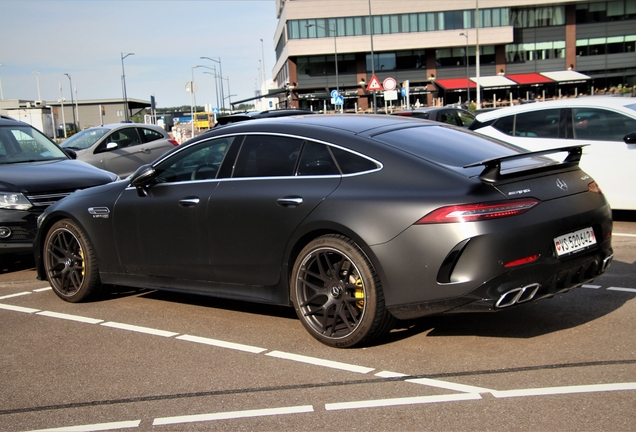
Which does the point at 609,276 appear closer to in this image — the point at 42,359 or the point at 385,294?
the point at 385,294

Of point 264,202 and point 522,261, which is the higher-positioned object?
point 264,202

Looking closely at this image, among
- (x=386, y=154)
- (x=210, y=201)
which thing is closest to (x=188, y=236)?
(x=210, y=201)

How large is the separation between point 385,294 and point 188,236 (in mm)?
1901

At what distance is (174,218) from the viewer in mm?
5977

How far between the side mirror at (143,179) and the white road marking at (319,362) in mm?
2044

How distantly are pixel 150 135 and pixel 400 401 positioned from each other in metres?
15.0

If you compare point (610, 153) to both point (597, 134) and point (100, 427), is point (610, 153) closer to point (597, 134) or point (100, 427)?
point (597, 134)

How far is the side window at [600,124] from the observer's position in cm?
987

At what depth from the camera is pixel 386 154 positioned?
4.99m

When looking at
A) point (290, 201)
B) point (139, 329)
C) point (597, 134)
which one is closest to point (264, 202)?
point (290, 201)

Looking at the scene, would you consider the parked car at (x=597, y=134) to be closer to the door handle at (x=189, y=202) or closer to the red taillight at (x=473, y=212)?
the red taillight at (x=473, y=212)

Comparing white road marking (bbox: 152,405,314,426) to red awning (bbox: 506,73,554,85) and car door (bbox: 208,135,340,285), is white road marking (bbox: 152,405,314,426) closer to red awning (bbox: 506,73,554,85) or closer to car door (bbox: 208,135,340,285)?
car door (bbox: 208,135,340,285)

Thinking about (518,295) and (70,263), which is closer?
(518,295)

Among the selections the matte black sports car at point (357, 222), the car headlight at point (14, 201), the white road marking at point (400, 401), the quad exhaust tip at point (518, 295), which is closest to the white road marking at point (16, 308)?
the matte black sports car at point (357, 222)
